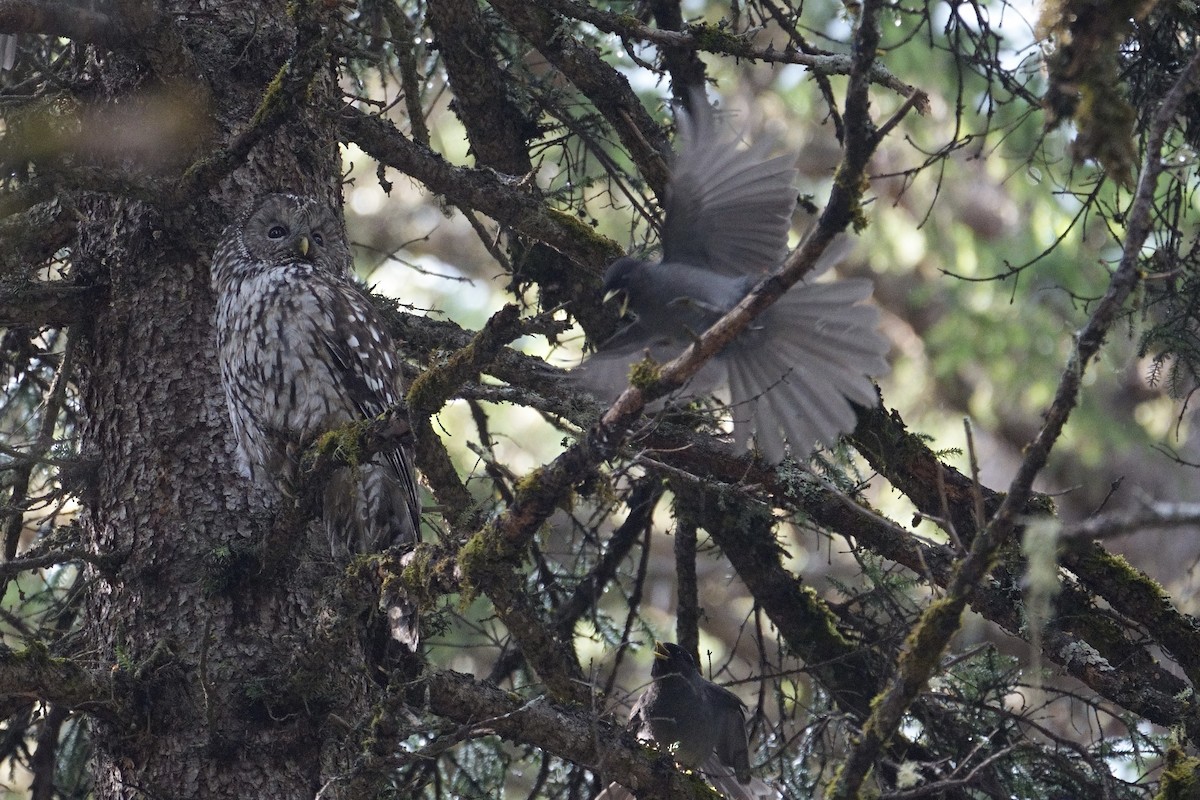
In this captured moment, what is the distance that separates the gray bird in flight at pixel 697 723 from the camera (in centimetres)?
471

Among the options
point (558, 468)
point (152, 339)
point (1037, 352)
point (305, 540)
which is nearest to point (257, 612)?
point (305, 540)

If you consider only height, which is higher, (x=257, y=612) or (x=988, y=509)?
(x=988, y=509)

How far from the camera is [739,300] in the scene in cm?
343

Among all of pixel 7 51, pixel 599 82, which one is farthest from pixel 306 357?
pixel 7 51

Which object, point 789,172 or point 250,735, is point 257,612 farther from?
point 789,172

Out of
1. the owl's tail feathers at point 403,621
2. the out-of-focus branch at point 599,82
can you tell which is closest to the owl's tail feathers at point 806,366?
the out-of-focus branch at point 599,82

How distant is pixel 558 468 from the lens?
2.61 metres

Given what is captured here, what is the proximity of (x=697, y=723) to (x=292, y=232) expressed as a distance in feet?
7.90

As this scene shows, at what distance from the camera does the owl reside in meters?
3.94

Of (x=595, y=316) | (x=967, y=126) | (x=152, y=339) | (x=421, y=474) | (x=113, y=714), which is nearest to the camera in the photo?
(x=113, y=714)

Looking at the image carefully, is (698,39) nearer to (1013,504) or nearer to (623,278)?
(623,278)

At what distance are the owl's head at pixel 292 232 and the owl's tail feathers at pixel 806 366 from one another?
5.30ft

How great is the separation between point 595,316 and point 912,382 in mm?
10613

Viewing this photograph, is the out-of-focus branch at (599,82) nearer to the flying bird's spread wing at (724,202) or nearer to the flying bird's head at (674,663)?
the flying bird's spread wing at (724,202)
